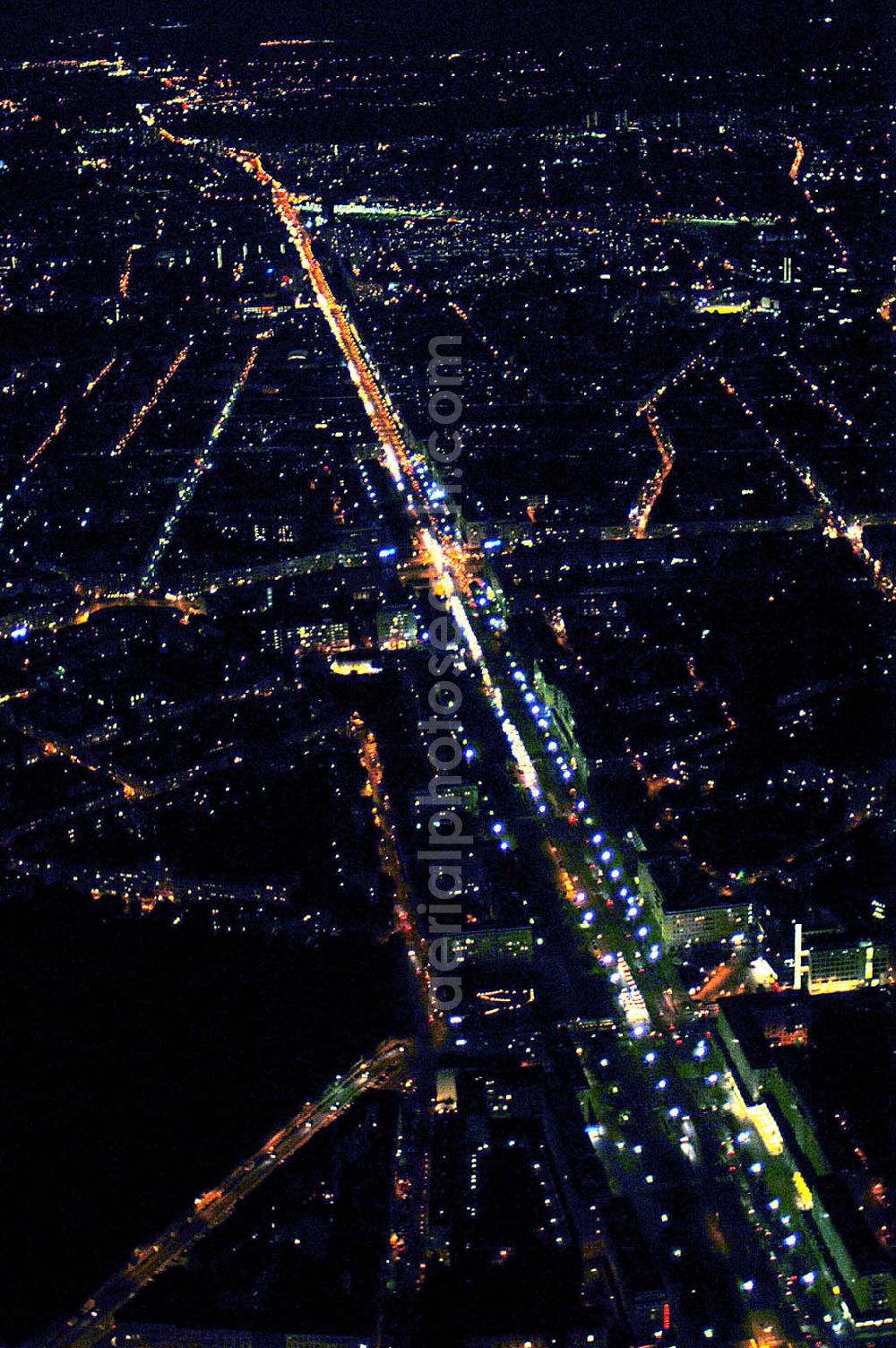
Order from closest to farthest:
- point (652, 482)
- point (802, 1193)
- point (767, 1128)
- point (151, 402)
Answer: point (802, 1193) → point (767, 1128) → point (652, 482) → point (151, 402)

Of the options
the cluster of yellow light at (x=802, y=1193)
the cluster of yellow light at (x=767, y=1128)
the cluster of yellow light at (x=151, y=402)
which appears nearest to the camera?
the cluster of yellow light at (x=802, y=1193)

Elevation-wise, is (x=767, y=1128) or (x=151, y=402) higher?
(x=151, y=402)

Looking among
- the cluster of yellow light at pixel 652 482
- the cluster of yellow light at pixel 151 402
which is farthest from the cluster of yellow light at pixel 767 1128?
the cluster of yellow light at pixel 151 402

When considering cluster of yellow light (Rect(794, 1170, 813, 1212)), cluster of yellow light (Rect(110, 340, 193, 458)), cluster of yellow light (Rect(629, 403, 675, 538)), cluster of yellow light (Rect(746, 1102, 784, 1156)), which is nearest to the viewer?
cluster of yellow light (Rect(794, 1170, 813, 1212))

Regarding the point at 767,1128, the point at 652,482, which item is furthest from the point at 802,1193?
the point at 652,482

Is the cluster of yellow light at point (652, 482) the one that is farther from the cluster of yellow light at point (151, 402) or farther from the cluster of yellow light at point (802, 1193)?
the cluster of yellow light at point (802, 1193)

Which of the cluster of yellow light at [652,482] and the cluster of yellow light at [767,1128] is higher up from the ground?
the cluster of yellow light at [652,482]

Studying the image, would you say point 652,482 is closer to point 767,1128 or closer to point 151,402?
point 151,402

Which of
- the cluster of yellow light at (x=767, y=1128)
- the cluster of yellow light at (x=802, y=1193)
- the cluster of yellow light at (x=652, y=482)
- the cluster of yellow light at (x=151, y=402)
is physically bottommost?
the cluster of yellow light at (x=802, y=1193)

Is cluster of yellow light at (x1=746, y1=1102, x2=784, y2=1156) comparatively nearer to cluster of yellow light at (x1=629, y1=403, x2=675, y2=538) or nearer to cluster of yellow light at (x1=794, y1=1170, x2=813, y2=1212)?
cluster of yellow light at (x1=794, y1=1170, x2=813, y2=1212)

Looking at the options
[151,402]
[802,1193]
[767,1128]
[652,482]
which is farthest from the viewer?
[151,402]

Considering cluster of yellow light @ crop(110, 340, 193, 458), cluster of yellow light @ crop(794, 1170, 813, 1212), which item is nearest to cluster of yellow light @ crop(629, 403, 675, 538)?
cluster of yellow light @ crop(110, 340, 193, 458)

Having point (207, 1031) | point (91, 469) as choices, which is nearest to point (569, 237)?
point (91, 469)
